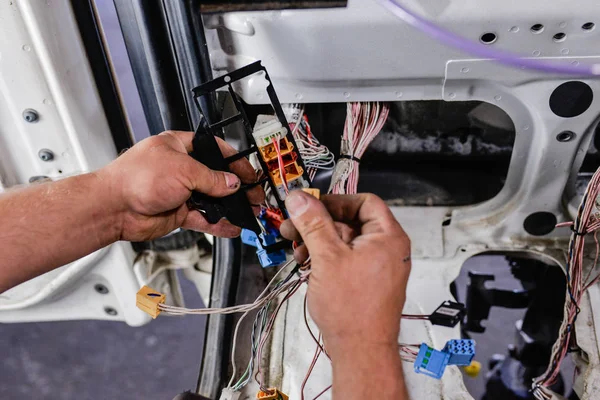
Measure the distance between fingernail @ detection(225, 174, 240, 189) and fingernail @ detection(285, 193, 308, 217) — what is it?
0.22 meters

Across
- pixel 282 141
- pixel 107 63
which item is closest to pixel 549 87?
pixel 282 141

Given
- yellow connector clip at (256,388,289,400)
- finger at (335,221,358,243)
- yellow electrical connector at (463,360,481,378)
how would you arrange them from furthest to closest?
1. yellow electrical connector at (463,360,481,378)
2. yellow connector clip at (256,388,289,400)
3. finger at (335,221,358,243)

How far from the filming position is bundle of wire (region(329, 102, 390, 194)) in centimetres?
129

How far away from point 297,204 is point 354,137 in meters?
0.54

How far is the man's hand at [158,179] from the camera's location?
0.98m

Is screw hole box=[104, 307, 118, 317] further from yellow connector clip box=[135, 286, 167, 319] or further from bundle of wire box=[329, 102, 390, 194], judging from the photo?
bundle of wire box=[329, 102, 390, 194]

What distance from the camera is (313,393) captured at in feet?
4.08

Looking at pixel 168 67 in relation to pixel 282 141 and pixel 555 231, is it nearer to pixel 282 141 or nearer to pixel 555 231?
pixel 282 141

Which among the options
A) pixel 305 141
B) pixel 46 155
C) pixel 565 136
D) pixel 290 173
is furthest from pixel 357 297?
pixel 46 155

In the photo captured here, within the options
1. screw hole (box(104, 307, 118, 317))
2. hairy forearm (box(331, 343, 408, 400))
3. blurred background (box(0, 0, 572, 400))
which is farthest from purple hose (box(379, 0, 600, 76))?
blurred background (box(0, 0, 572, 400))

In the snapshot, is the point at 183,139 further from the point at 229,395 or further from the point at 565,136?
the point at 565,136

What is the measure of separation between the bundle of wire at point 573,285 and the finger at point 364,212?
1.84 ft

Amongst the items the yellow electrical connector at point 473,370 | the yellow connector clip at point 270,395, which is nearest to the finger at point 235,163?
the yellow connector clip at point 270,395

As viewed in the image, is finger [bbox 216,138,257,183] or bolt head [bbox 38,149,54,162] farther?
bolt head [bbox 38,149,54,162]
